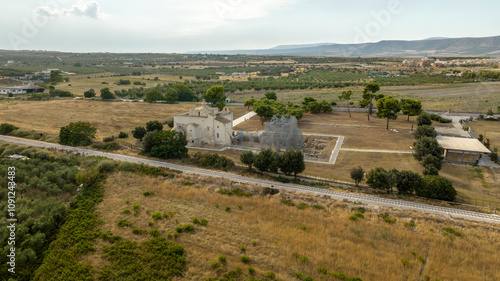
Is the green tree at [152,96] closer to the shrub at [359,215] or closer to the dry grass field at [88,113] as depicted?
the dry grass field at [88,113]

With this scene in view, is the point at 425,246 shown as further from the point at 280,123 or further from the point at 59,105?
the point at 59,105

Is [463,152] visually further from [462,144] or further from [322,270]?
[322,270]

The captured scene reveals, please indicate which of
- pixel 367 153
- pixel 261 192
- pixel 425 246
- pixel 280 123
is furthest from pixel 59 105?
pixel 425 246

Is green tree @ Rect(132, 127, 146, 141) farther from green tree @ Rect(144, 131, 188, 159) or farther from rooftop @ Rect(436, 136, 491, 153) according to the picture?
rooftop @ Rect(436, 136, 491, 153)

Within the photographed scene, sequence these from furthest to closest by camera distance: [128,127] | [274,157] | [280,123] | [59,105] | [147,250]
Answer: [59,105], [128,127], [280,123], [274,157], [147,250]

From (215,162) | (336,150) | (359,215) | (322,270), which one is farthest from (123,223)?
(336,150)

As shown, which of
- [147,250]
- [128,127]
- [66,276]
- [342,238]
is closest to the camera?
[66,276]

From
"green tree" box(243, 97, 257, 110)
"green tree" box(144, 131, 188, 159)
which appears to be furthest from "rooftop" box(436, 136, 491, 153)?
"green tree" box(243, 97, 257, 110)
